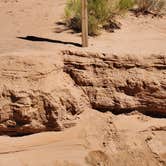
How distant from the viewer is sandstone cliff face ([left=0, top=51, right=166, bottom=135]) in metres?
5.52

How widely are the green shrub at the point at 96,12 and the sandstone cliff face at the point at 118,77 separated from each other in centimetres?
175

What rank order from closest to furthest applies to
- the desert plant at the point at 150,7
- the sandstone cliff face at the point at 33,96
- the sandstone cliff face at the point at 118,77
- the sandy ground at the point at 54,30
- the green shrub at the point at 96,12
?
the sandstone cliff face at the point at 33,96, the sandstone cliff face at the point at 118,77, the sandy ground at the point at 54,30, the green shrub at the point at 96,12, the desert plant at the point at 150,7

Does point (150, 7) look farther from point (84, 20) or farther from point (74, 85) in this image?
point (74, 85)

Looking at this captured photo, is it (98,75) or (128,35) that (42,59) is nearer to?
(98,75)

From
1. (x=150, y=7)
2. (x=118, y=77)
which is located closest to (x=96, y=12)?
(x=150, y=7)

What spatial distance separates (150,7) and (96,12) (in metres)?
1.63

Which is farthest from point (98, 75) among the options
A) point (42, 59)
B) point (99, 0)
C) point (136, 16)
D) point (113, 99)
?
point (136, 16)

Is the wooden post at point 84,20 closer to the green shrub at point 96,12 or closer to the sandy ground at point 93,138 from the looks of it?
the sandy ground at point 93,138

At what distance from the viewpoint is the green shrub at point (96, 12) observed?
300 inches

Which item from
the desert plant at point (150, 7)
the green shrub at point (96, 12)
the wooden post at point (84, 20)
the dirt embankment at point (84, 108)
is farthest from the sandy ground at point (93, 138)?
the desert plant at point (150, 7)

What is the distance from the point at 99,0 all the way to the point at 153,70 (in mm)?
2460

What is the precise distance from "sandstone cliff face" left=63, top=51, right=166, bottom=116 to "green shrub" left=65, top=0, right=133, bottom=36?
1751 millimetres

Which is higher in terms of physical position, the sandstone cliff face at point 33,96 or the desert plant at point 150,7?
the desert plant at point 150,7

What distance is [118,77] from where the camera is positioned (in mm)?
5820
